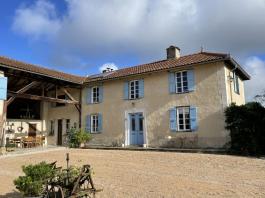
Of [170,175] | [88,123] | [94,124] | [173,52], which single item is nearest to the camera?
[170,175]

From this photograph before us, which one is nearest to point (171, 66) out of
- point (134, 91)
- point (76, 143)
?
point (134, 91)

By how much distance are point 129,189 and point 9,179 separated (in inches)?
156

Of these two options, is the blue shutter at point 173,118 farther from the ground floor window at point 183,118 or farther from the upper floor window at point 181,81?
the upper floor window at point 181,81

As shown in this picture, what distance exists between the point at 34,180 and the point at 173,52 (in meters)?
14.2

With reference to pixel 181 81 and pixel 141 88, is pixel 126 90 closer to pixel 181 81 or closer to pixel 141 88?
pixel 141 88

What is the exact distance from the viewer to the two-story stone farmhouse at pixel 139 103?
14.7 m

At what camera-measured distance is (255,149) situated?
41.4 feet

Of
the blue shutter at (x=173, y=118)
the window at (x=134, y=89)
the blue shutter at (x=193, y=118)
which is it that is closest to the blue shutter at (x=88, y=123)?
the window at (x=134, y=89)

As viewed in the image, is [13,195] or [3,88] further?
[3,88]

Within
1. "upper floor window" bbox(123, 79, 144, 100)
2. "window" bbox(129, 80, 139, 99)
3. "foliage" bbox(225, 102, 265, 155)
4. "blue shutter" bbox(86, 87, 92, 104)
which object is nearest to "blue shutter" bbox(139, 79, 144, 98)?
"upper floor window" bbox(123, 79, 144, 100)

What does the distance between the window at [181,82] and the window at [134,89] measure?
106 inches

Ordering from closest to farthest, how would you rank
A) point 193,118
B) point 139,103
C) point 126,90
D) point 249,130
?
point 249,130, point 193,118, point 139,103, point 126,90

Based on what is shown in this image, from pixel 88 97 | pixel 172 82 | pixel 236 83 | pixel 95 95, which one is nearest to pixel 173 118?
pixel 172 82

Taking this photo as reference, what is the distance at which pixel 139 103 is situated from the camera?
17141 mm
